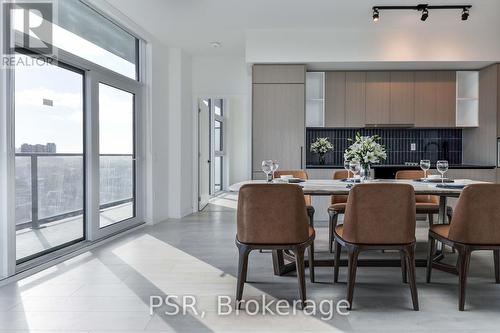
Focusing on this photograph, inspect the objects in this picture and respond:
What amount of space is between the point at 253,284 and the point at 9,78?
257 cm

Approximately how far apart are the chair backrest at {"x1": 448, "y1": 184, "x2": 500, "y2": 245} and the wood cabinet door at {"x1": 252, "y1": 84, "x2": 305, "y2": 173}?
2897mm

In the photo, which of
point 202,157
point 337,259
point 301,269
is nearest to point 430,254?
point 337,259

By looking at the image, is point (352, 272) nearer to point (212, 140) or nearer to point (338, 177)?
point (338, 177)

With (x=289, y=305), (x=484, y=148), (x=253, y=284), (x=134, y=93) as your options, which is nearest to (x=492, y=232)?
(x=289, y=305)

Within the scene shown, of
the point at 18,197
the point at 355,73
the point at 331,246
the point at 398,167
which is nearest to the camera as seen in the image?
the point at 18,197

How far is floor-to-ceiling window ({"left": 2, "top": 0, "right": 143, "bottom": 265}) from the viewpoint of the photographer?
3.07m

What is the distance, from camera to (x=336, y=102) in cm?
539

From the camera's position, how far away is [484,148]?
5.18 meters

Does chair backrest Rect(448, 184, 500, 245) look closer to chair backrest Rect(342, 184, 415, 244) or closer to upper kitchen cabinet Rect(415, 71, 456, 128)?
chair backrest Rect(342, 184, 415, 244)

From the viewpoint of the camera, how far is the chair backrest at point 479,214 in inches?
87.8

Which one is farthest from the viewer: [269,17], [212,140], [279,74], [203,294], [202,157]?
[212,140]

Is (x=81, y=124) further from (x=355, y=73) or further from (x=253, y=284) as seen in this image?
(x=355, y=73)

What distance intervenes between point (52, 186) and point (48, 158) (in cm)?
29

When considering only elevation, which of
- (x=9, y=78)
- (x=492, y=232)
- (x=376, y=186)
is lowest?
(x=492, y=232)
